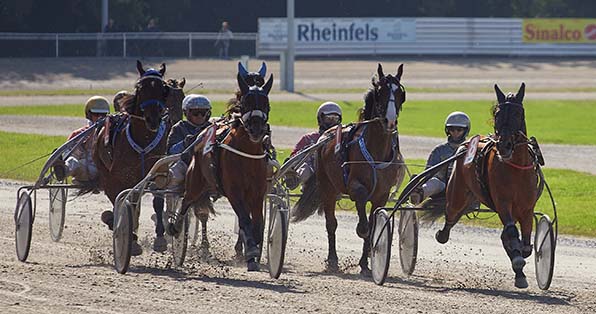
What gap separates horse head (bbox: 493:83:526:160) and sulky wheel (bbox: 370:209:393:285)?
1.08 metres

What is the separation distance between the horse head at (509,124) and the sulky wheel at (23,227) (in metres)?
4.25

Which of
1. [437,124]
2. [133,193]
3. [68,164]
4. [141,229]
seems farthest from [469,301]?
[437,124]

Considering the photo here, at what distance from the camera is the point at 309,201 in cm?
1224

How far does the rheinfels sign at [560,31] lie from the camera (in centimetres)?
4612

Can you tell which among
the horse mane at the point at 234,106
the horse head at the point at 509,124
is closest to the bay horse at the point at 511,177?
the horse head at the point at 509,124

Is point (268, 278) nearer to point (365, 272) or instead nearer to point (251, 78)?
point (365, 272)

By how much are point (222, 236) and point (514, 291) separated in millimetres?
4488

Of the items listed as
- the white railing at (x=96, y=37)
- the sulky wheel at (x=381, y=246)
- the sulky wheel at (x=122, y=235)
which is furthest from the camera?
the white railing at (x=96, y=37)

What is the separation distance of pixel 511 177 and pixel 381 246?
1138mm

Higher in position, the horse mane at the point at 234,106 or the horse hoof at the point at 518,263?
the horse mane at the point at 234,106

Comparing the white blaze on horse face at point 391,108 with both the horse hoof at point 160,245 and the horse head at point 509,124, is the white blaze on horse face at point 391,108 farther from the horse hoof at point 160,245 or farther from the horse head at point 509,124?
the horse hoof at point 160,245

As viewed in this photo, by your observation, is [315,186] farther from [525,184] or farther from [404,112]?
[404,112]

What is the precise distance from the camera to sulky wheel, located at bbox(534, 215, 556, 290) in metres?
9.59

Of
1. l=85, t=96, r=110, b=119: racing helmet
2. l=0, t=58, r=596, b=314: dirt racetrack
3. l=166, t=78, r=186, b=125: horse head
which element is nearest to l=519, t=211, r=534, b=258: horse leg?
l=0, t=58, r=596, b=314: dirt racetrack
